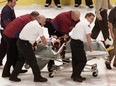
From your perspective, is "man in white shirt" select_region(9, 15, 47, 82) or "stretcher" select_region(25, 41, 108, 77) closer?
"man in white shirt" select_region(9, 15, 47, 82)

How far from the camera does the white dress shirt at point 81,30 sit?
641 cm

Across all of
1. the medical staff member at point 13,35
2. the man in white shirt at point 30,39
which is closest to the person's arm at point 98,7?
the medical staff member at point 13,35

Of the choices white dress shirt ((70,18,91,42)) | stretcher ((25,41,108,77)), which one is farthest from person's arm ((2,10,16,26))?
white dress shirt ((70,18,91,42))

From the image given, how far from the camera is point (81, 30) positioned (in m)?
6.44

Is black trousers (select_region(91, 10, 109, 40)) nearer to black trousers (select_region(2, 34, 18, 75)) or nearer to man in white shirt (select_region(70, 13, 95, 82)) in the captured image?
man in white shirt (select_region(70, 13, 95, 82))

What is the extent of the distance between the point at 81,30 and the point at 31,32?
0.87 metres

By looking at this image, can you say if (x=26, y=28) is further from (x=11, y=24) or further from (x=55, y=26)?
(x=55, y=26)

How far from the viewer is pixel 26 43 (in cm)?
641

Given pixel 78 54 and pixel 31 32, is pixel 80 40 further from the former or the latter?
pixel 31 32

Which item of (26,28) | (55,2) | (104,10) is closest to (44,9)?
(55,2)

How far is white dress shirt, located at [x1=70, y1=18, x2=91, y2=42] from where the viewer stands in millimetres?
6411

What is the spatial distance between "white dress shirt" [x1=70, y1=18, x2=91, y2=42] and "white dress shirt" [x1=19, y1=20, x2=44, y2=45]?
62 cm

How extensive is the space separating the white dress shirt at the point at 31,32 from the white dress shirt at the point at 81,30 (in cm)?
62

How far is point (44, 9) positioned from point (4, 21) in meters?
5.67
